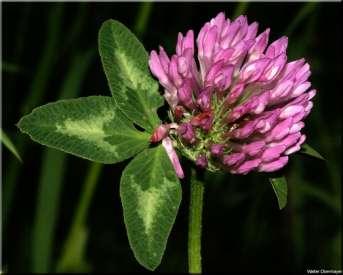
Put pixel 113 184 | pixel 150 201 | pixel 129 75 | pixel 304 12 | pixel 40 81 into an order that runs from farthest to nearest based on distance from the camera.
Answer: pixel 113 184 → pixel 40 81 → pixel 304 12 → pixel 129 75 → pixel 150 201

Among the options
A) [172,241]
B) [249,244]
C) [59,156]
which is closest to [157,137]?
[59,156]

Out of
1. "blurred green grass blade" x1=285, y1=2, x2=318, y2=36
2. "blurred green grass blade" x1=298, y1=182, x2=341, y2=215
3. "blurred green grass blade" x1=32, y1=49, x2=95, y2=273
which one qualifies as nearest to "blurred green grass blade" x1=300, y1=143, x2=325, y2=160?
"blurred green grass blade" x1=285, y1=2, x2=318, y2=36

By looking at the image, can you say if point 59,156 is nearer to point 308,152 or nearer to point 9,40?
point 9,40

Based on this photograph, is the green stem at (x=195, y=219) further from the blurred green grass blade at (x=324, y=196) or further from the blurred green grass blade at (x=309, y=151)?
the blurred green grass blade at (x=324, y=196)

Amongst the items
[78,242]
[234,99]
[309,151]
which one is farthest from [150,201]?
[78,242]

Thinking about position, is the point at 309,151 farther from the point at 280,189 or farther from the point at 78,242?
the point at 78,242

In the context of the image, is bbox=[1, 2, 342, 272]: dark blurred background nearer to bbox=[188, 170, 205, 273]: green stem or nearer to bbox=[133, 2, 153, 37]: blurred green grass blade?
bbox=[133, 2, 153, 37]: blurred green grass blade

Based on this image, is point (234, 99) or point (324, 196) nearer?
point (234, 99)
